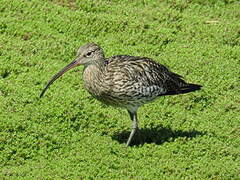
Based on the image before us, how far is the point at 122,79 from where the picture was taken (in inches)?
419

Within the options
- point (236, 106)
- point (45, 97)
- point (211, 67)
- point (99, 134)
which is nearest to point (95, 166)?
point (99, 134)

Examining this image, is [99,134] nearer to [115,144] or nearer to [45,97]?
[115,144]

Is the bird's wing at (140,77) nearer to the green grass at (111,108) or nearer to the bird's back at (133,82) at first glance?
the bird's back at (133,82)

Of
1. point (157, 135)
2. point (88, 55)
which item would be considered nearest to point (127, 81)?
point (88, 55)

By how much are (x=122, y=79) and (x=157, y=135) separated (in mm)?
1283

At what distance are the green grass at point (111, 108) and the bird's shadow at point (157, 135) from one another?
0.06 feet

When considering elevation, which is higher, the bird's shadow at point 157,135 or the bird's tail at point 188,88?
the bird's tail at point 188,88

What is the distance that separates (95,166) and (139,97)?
142cm

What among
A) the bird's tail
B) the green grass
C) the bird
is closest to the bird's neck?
the bird

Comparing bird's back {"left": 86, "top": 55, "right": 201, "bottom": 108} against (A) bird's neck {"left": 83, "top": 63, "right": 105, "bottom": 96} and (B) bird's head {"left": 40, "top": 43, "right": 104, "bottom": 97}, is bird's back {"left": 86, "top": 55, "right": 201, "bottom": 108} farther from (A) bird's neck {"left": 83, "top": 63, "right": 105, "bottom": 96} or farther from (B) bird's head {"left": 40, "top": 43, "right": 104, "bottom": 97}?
(B) bird's head {"left": 40, "top": 43, "right": 104, "bottom": 97}

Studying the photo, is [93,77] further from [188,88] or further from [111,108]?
[188,88]

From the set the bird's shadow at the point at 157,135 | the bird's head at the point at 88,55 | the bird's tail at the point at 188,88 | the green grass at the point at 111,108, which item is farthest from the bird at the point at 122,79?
the green grass at the point at 111,108

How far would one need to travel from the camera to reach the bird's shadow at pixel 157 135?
1113 centimetres

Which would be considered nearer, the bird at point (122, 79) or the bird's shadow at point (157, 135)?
the bird at point (122, 79)
